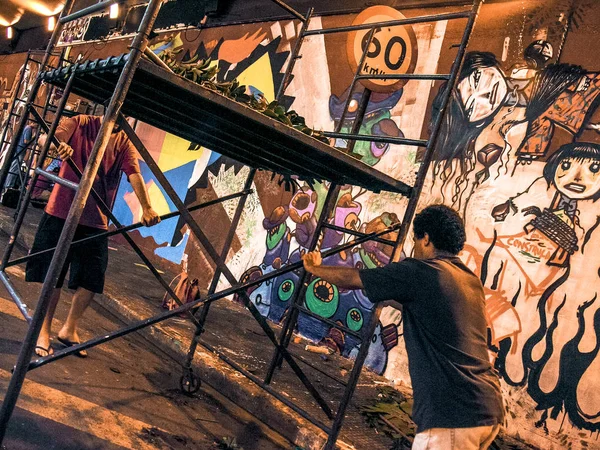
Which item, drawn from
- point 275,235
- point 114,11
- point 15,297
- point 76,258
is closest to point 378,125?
point 275,235

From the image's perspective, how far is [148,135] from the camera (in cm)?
1083

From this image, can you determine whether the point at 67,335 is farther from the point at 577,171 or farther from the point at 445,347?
the point at 577,171

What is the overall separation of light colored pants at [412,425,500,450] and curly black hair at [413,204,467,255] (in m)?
0.95

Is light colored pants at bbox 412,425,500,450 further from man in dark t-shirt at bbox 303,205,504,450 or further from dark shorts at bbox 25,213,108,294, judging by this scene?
dark shorts at bbox 25,213,108,294

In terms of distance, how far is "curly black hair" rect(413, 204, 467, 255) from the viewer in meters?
2.79

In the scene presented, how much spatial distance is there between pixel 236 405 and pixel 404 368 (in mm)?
2210

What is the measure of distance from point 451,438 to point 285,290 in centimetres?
489

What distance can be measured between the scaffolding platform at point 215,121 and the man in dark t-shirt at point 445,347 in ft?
2.07

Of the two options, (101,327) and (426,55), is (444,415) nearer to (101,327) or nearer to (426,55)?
(101,327)

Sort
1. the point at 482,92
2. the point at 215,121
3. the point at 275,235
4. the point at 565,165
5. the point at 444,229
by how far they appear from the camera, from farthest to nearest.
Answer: the point at 275,235 < the point at 482,92 < the point at 565,165 < the point at 444,229 < the point at 215,121

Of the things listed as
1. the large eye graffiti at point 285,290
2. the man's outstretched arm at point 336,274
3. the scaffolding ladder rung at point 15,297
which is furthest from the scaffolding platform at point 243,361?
the man's outstretched arm at point 336,274

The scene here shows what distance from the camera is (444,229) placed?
2797 millimetres

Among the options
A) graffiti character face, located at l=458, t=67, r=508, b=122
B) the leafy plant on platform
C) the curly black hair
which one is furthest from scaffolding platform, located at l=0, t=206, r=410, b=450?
graffiti character face, located at l=458, t=67, r=508, b=122

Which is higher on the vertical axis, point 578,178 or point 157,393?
point 578,178
